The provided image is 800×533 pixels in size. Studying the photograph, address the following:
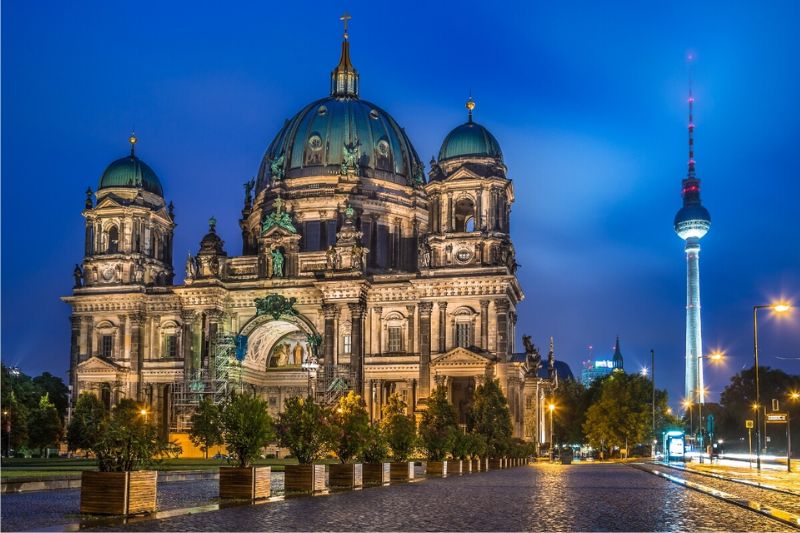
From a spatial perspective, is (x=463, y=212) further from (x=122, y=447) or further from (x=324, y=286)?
(x=122, y=447)

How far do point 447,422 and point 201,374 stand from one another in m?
26.9

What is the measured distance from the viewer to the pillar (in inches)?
3467

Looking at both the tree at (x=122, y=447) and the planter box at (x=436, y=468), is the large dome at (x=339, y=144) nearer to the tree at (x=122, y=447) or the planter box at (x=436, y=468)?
the planter box at (x=436, y=468)

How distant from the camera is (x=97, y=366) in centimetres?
9719

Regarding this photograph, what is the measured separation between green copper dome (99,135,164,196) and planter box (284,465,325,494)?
76.7 meters

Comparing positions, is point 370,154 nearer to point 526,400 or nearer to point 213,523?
point 526,400

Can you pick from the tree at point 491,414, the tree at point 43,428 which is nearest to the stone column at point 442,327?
the tree at point 491,414

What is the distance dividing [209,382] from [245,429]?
218ft

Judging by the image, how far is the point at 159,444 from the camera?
23.1 m

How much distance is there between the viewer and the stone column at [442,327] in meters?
88.5

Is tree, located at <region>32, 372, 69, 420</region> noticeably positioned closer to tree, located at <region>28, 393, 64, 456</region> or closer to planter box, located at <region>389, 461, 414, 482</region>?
tree, located at <region>28, 393, 64, 456</region>

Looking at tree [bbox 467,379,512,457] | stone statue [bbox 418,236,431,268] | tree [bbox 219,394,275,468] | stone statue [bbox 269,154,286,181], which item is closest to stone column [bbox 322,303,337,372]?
stone statue [bbox 418,236,431,268]

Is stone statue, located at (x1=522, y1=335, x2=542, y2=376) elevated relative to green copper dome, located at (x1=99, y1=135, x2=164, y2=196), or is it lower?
lower

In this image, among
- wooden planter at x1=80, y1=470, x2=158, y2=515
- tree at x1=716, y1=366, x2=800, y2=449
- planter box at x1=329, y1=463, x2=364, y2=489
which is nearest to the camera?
wooden planter at x1=80, y1=470, x2=158, y2=515
